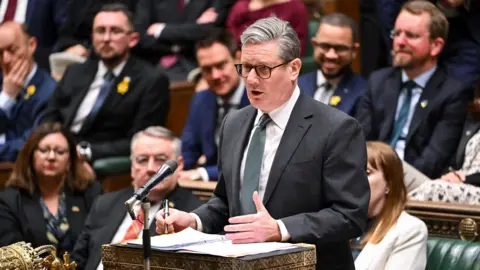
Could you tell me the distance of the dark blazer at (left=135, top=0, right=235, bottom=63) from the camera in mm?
6707

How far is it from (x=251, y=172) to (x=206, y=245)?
12.9 inches

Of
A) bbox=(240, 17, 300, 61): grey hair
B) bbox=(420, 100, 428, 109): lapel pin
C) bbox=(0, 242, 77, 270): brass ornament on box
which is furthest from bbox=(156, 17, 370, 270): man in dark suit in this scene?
bbox=(420, 100, 428, 109): lapel pin

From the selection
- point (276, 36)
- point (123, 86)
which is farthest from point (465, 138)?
point (123, 86)

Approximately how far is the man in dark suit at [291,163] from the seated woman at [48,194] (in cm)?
197

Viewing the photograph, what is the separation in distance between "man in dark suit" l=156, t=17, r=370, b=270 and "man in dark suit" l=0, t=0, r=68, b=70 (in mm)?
4168

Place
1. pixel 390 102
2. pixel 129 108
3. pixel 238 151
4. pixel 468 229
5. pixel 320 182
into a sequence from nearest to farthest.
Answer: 1. pixel 320 182
2. pixel 238 151
3. pixel 468 229
4. pixel 390 102
5. pixel 129 108

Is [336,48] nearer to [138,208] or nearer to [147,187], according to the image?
[138,208]

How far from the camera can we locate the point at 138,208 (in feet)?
14.6

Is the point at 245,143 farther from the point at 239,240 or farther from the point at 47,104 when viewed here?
the point at 47,104

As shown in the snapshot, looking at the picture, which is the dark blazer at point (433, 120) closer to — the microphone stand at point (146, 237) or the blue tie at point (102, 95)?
the blue tie at point (102, 95)

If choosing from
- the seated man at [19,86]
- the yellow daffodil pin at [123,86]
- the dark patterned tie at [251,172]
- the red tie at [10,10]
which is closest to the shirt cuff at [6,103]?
the seated man at [19,86]

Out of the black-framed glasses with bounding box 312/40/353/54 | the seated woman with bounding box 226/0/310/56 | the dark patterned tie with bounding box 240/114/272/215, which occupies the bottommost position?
the dark patterned tie with bounding box 240/114/272/215

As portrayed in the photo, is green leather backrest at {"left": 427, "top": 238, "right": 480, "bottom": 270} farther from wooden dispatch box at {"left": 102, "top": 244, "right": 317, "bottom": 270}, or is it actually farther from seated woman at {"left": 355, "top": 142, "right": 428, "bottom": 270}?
wooden dispatch box at {"left": 102, "top": 244, "right": 317, "bottom": 270}

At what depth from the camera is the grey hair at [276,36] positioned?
2.92 meters
